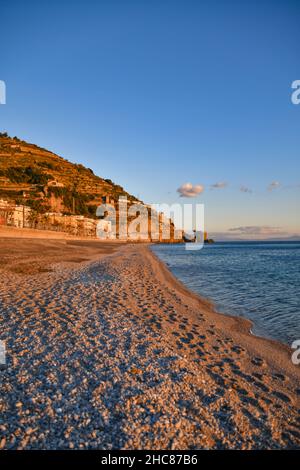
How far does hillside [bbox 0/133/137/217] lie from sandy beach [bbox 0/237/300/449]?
242ft

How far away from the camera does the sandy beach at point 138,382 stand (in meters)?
3.19

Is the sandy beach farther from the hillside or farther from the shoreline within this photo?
the hillside

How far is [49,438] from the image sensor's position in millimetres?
2986

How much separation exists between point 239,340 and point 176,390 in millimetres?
3555

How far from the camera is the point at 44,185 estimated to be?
305ft

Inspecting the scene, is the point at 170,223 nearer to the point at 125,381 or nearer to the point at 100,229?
the point at 100,229

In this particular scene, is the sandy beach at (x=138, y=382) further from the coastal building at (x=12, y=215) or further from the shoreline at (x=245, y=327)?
the coastal building at (x=12, y=215)

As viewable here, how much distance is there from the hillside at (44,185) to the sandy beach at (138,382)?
242 ft

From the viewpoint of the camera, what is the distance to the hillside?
84.8 metres
